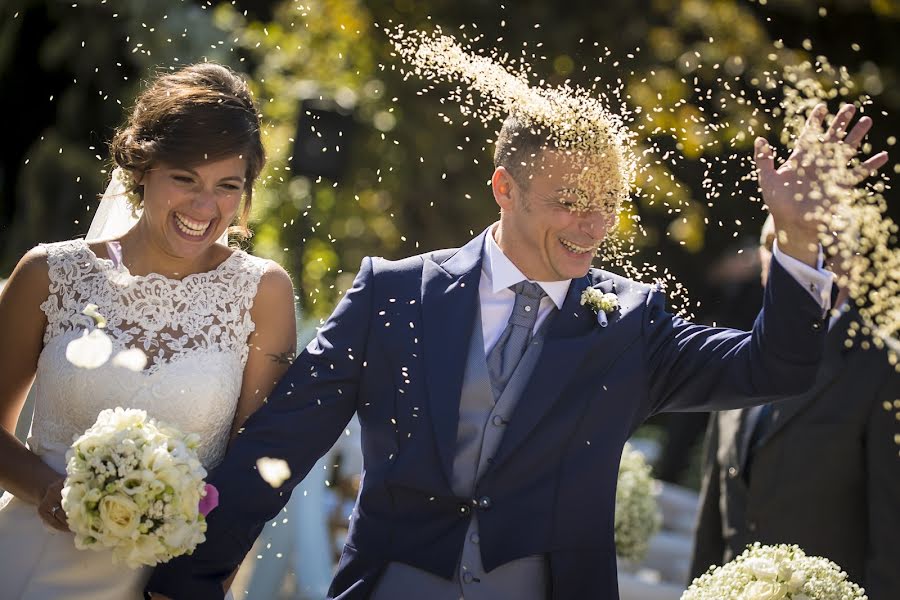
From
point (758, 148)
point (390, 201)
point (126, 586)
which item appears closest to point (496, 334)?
point (758, 148)

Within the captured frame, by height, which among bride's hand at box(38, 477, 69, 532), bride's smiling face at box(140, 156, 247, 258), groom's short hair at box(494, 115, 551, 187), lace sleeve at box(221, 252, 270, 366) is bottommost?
bride's hand at box(38, 477, 69, 532)

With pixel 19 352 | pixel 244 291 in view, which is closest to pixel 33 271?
pixel 19 352

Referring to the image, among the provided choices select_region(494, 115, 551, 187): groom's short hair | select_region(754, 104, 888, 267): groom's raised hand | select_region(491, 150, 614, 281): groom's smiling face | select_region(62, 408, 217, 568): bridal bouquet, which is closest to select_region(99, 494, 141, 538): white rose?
select_region(62, 408, 217, 568): bridal bouquet

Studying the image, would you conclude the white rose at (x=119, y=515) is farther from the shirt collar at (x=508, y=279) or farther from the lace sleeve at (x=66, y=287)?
the shirt collar at (x=508, y=279)

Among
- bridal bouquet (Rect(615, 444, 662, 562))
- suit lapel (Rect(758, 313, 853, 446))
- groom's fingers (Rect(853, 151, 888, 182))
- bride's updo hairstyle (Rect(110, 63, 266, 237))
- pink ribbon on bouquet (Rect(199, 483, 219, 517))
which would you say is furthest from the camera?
bridal bouquet (Rect(615, 444, 662, 562))

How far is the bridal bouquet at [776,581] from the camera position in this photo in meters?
3.16

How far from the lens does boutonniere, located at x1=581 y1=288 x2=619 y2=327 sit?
349cm

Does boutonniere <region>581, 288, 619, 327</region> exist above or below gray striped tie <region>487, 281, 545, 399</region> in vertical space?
above

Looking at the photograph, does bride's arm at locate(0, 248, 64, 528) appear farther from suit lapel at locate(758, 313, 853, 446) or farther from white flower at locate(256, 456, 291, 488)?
suit lapel at locate(758, 313, 853, 446)

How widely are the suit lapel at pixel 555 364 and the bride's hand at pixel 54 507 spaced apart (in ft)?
3.99

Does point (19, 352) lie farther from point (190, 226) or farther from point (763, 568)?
point (763, 568)

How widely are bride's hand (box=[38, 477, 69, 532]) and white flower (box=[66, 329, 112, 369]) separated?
1.38ft

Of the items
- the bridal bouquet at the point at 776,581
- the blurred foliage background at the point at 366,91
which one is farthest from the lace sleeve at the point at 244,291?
the blurred foliage background at the point at 366,91

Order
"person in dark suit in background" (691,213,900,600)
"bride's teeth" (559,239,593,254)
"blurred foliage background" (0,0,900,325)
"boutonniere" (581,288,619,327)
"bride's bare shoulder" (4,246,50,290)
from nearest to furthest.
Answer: "bride's teeth" (559,239,593,254) < "boutonniere" (581,288,619,327) < "bride's bare shoulder" (4,246,50,290) < "person in dark suit in background" (691,213,900,600) < "blurred foliage background" (0,0,900,325)
